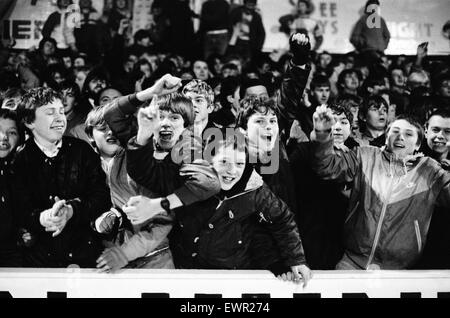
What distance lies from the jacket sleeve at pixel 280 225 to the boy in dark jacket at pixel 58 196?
32.3 inches

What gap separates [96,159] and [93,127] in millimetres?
174

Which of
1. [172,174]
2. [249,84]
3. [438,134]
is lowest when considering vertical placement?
[172,174]

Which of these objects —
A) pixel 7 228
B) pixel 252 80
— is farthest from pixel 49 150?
pixel 252 80

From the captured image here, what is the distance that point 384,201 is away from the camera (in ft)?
9.75

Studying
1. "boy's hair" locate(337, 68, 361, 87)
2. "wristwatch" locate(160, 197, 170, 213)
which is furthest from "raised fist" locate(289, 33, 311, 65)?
"wristwatch" locate(160, 197, 170, 213)

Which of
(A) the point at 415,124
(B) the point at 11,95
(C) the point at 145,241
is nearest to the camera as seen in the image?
(C) the point at 145,241

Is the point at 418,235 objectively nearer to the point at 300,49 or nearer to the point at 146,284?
the point at 300,49

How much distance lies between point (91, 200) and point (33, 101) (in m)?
0.63

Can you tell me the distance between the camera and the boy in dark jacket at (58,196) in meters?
2.85

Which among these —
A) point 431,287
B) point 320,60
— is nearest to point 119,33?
point 320,60

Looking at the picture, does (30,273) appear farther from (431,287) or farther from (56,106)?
(431,287)

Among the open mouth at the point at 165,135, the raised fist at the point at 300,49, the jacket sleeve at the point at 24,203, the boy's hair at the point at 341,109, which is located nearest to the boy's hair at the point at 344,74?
the boy's hair at the point at 341,109

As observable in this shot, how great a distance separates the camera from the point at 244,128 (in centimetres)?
295

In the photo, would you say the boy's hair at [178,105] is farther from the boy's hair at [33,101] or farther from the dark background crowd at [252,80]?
the boy's hair at [33,101]
